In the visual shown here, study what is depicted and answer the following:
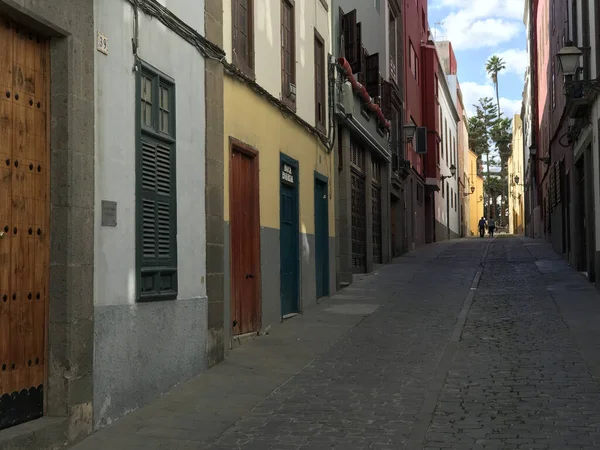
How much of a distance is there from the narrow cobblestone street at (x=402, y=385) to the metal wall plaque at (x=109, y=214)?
169 centimetres

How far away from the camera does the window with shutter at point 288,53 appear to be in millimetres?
13023

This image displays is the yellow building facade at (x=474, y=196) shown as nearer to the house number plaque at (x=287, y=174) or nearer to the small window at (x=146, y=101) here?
the house number plaque at (x=287, y=174)

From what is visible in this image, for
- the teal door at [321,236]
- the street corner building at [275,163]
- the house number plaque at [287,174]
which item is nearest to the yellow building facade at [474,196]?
the teal door at [321,236]

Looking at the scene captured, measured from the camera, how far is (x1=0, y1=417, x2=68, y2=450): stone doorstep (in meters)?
5.31

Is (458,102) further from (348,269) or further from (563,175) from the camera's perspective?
(348,269)

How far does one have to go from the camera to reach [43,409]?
5.97m

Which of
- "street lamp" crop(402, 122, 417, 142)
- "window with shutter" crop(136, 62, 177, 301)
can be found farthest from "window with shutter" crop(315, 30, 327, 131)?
"street lamp" crop(402, 122, 417, 142)

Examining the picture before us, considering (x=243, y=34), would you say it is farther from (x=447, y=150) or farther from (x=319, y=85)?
(x=447, y=150)

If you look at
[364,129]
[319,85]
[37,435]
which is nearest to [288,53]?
[319,85]

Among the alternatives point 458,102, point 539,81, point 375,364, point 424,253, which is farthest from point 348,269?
point 458,102

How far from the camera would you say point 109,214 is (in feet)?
22.1

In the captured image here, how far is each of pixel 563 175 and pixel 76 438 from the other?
63.1 feet

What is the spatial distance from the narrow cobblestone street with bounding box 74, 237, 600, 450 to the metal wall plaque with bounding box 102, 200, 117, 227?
1.69 metres

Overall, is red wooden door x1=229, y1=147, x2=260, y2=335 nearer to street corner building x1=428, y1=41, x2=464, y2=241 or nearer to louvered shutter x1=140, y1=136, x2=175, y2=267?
louvered shutter x1=140, y1=136, x2=175, y2=267
